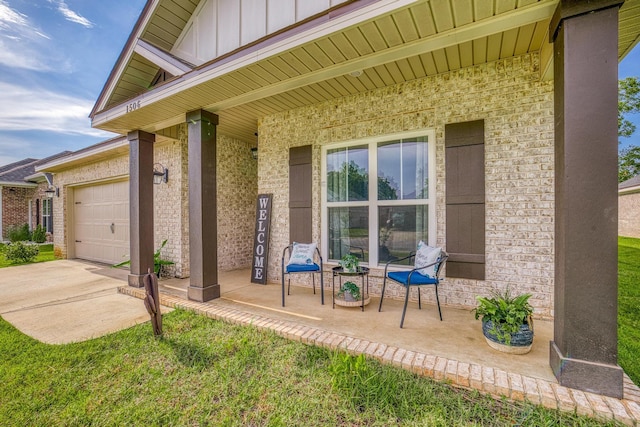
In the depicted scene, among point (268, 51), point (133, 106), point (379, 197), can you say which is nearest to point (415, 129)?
point (379, 197)

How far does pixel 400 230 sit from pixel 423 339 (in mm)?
1536

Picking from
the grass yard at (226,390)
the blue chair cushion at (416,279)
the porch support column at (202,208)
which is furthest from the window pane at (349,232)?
the grass yard at (226,390)

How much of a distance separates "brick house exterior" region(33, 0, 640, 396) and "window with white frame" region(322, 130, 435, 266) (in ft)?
0.07

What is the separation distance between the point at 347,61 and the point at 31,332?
430 centimetres

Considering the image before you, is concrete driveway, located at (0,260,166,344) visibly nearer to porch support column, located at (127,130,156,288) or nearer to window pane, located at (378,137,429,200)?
porch support column, located at (127,130,156,288)

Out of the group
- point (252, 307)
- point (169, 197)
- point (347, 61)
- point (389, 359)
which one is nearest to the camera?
point (389, 359)

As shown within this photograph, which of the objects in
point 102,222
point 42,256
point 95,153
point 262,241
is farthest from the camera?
point 42,256

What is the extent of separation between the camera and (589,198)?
1.74 m

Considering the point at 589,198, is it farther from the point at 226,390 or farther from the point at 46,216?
the point at 46,216

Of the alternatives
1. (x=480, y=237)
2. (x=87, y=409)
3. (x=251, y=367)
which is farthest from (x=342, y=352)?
(x=480, y=237)

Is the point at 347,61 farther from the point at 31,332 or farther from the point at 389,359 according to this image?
the point at 31,332

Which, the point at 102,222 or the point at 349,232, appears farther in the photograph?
the point at 102,222

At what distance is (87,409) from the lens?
184 cm

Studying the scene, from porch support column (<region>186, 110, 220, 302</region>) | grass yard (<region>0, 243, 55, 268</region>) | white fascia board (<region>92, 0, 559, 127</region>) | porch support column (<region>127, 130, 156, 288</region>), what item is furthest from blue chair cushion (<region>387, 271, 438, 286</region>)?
grass yard (<region>0, 243, 55, 268</region>)
